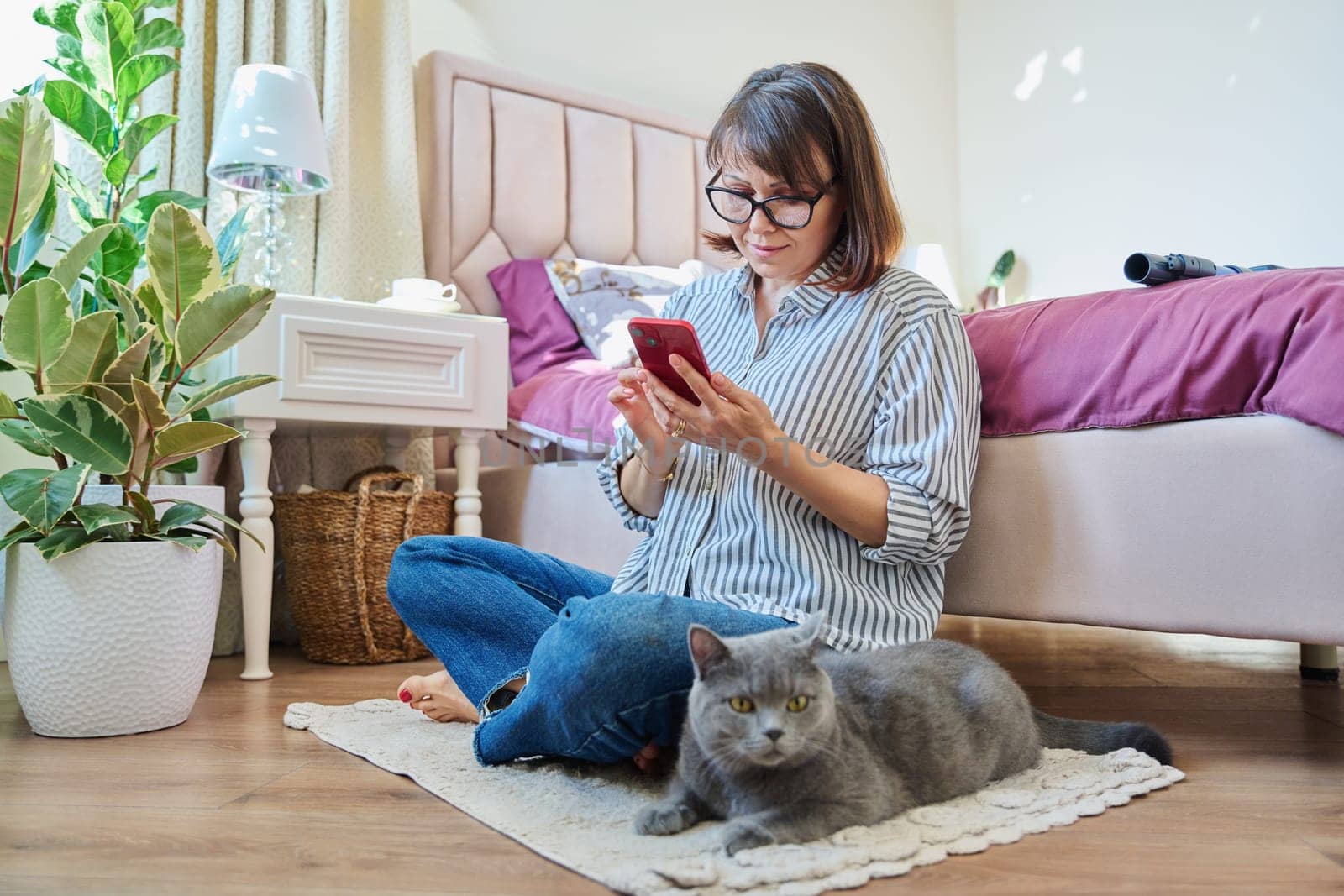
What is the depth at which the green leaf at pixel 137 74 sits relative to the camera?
5.85ft

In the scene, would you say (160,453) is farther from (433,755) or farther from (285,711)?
(433,755)

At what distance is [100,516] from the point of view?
1.40 meters

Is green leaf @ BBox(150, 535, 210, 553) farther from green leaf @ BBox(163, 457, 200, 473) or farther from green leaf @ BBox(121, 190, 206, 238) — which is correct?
green leaf @ BBox(121, 190, 206, 238)

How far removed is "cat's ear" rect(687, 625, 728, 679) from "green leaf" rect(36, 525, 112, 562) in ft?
3.15

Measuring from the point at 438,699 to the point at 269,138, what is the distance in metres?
1.25

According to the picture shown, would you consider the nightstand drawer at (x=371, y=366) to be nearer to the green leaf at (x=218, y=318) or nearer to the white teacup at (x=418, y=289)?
the white teacup at (x=418, y=289)

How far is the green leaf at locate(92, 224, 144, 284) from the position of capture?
172 cm

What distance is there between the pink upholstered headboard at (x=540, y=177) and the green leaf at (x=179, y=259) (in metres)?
1.20

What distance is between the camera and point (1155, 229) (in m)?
3.29

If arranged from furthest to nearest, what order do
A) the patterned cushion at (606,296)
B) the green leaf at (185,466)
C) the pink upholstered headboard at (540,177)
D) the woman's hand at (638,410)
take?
the pink upholstered headboard at (540,177) < the patterned cushion at (606,296) < the green leaf at (185,466) < the woman's hand at (638,410)

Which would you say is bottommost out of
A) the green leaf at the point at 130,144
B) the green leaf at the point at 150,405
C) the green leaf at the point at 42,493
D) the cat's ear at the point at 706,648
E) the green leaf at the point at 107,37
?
the cat's ear at the point at 706,648

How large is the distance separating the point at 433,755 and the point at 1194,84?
303 centimetres

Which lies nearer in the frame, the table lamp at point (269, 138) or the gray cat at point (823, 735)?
the gray cat at point (823, 735)

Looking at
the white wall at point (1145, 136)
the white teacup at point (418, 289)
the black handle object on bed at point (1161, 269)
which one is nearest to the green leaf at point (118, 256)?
the white teacup at point (418, 289)
